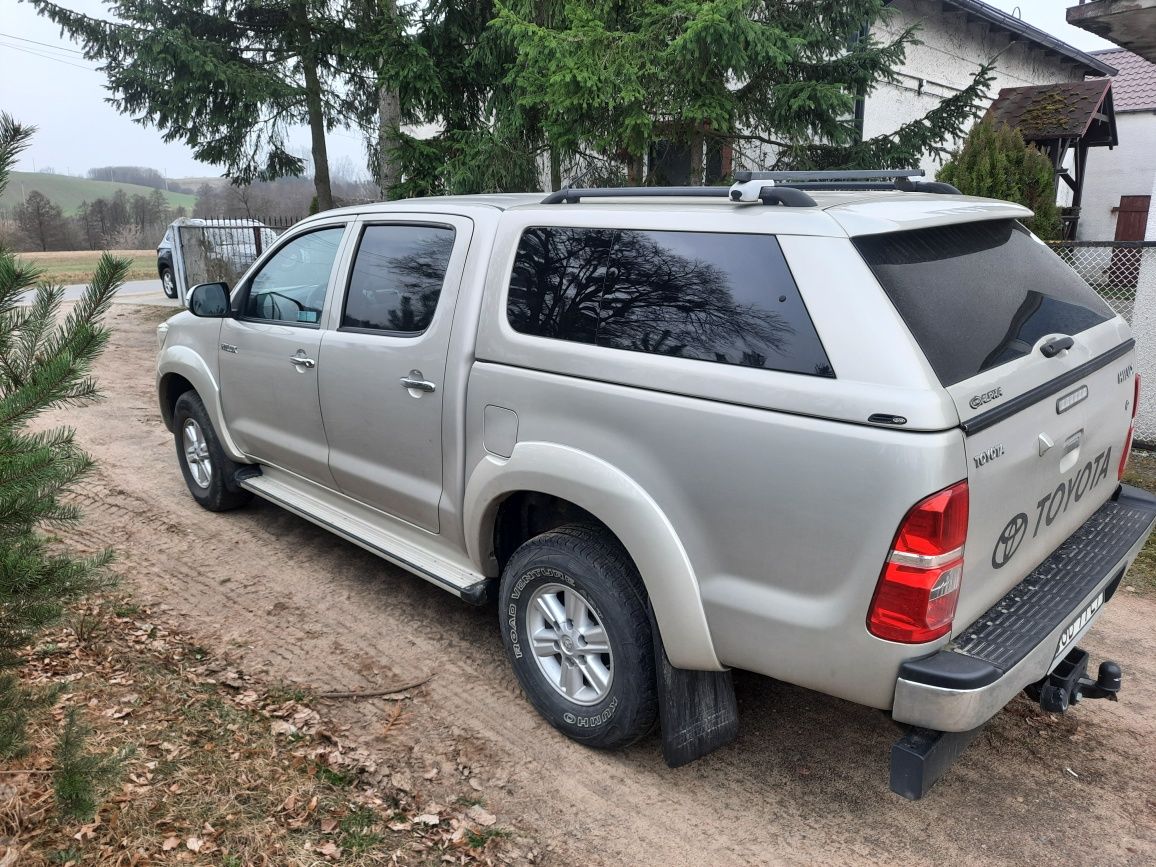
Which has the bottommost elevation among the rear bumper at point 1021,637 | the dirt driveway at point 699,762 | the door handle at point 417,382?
the dirt driveway at point 699,762

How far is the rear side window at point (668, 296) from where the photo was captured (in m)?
2.65

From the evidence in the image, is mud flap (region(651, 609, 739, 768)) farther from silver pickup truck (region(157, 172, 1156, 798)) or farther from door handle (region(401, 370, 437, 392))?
door handle (region(401, 370, 437, 392))

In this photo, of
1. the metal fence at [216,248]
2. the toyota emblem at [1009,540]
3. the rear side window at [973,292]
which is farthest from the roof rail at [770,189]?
the metal fence at [216,248]

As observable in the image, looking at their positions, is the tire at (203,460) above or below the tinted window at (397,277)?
below

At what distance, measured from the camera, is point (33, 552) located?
2.33m

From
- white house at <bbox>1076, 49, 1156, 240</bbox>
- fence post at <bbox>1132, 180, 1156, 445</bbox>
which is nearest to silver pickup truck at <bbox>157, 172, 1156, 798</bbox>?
fence post at <bbox>1132, 180, 1156, 445</bbox>

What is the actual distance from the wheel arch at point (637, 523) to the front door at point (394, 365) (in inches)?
24.2

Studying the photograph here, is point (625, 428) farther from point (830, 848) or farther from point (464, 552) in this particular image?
point (830, 848)

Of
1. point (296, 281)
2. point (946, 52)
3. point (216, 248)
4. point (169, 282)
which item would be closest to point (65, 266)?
point (296, 281)

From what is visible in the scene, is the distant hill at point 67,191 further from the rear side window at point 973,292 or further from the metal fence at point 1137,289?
the metal fence at point 1137,289

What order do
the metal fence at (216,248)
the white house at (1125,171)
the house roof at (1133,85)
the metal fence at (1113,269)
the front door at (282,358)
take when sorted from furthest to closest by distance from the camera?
the house roof at (1133,85), the white house at (1125,171), the metal fence at (216,248), the metal fence at (1113,269), the front door at (282,358)

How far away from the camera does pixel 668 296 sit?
116 inches

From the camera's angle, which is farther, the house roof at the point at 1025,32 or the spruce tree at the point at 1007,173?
the house roof at the point at 1025,32

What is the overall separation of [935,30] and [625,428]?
611 inches
